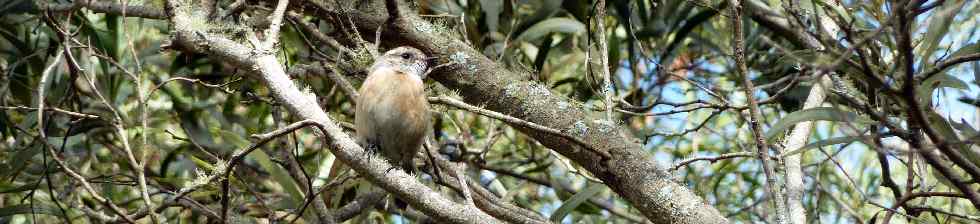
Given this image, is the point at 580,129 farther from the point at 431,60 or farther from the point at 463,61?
the point at 431,60

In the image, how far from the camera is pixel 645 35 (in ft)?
17.2

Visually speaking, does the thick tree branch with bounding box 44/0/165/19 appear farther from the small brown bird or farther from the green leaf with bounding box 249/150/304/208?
the small brown bird

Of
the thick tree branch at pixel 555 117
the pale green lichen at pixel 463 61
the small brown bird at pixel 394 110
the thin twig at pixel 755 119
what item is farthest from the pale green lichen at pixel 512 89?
the thin twig at pixel 755 119

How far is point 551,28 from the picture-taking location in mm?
5074

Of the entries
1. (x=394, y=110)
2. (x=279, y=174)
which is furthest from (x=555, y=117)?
(x=279, y=174)

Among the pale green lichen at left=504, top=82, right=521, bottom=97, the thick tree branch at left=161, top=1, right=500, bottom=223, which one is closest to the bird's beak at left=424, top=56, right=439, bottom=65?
the pale green lichen at left=504, top=82, right=521, bottom=97

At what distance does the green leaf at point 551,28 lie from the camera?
506 cm

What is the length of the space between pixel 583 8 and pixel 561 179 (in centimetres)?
103

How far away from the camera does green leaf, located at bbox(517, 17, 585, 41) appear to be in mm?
5062

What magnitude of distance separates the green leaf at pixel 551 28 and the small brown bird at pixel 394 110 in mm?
1141

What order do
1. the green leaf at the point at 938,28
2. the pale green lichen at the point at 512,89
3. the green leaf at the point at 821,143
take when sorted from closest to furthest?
1. the green leaf at the point at 938,28
2. the green leaf at the point at 821,143
3. the pale green lichen at the point at 512,89

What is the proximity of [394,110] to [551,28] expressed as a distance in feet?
4.19

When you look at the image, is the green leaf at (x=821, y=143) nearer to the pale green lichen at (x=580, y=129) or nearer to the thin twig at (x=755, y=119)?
the thin twig at (x=755, y=119)

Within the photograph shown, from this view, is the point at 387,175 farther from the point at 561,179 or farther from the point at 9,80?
the point at 561,179
